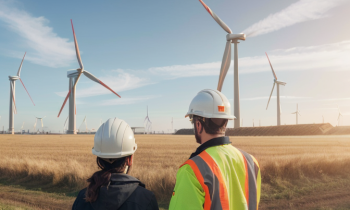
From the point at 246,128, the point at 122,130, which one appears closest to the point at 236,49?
the point at 246,128

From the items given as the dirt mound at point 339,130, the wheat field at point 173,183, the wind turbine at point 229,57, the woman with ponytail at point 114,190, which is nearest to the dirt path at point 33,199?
the wheat field at point 173,183

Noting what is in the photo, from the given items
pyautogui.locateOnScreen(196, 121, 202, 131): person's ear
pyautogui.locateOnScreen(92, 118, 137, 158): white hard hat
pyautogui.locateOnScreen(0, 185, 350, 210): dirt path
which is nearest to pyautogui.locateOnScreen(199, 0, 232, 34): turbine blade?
pyautogui.locateOnScreen(0, 185, 350, 210): dirt path

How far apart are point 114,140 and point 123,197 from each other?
874 mm

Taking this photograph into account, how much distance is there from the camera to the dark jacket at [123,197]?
267 cm

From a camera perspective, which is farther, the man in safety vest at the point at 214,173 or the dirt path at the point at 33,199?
the dirt path at the point at 33,199

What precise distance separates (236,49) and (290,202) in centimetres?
5972

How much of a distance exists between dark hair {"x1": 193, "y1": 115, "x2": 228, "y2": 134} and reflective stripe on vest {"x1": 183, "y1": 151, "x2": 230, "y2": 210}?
44 cm

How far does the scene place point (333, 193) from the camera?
38.3 feet

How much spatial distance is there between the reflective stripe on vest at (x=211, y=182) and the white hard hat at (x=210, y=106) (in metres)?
0.71

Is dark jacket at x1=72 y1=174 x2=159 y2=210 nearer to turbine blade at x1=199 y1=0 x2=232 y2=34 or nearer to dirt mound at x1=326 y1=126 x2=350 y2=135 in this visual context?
turbine blade at x1=199 y1=0 x2=232 y2=34

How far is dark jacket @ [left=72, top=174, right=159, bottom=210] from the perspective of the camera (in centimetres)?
267

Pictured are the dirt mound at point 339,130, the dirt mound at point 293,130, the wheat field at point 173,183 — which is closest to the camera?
the wheat field at point 173,183

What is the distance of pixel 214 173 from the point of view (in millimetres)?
2676

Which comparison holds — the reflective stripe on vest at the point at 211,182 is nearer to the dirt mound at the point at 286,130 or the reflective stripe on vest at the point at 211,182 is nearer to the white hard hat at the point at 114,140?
the white hard hat at the point at 114,140
